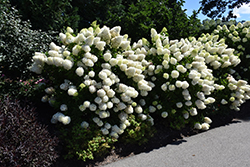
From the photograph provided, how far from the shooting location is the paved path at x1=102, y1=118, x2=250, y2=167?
3.52 m

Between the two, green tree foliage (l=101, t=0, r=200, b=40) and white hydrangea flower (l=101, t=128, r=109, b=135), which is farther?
green tree foliage (l=101, t=0, r=200, b=40)

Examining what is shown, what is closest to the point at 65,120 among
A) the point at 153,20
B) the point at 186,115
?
the point at 186,115

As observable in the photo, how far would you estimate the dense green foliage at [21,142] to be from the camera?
9.07ft

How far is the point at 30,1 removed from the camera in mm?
4988

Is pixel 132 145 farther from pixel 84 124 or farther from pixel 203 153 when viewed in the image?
pixel 203 153

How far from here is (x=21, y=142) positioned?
286 cm

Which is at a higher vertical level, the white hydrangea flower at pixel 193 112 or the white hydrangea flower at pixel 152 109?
the white hydrangea flower at pixel 152 109

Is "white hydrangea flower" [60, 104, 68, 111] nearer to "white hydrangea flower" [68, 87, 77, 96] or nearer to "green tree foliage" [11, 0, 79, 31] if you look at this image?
"white hydrangea flower" [68, 87, 77, 96]

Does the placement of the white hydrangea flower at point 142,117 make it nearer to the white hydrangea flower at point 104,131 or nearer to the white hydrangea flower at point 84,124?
the white hydrangea flower at point 104,131

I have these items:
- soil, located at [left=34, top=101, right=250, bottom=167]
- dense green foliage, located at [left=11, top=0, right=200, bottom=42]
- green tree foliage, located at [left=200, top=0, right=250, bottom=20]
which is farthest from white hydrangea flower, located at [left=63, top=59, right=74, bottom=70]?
green tree foliage, located at [left=200, top=0, right=250, bottom=20]

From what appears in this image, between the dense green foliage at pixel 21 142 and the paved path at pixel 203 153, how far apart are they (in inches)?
42.0

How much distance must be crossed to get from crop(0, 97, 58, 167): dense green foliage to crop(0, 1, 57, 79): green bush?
131cm

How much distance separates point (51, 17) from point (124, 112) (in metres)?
2.97

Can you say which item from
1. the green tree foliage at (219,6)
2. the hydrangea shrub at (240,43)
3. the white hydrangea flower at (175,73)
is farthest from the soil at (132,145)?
the green tree foliage at (219,6)
